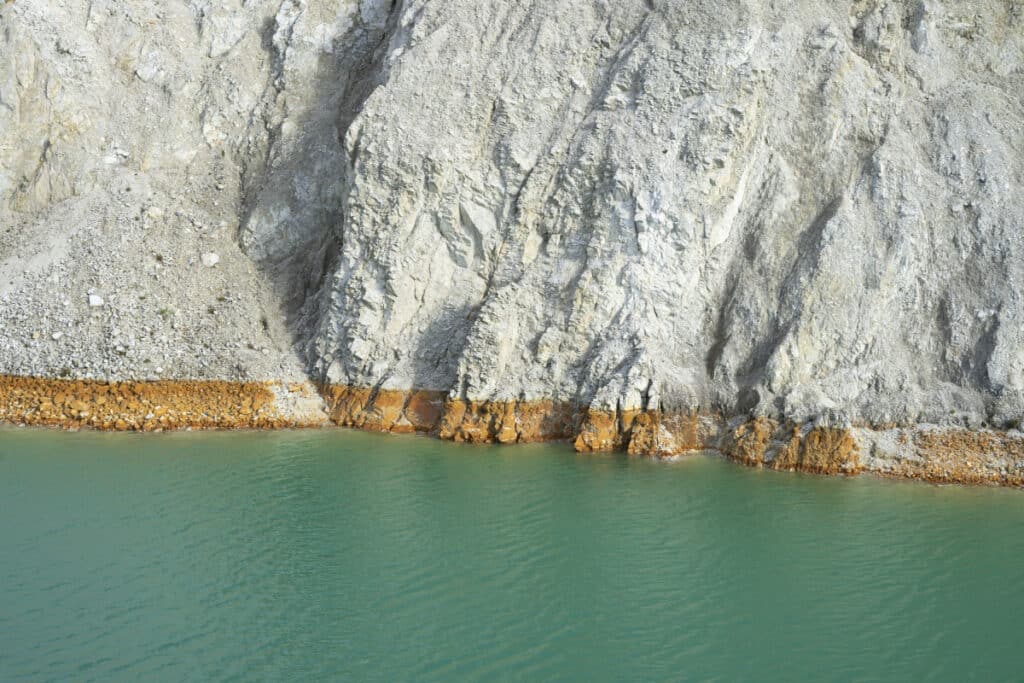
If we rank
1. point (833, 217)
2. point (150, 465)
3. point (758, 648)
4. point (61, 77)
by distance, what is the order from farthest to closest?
1. point (61, 77)
2. point (833, 217)
3. point (150, 465)
4. point (758, 648)

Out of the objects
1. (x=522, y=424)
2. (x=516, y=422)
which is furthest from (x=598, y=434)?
(x=516, y=422)

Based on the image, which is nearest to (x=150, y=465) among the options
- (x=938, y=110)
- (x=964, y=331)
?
(x=964, y=331)

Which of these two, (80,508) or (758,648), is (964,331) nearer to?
(758,648)

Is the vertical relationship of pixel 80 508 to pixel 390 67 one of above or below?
below

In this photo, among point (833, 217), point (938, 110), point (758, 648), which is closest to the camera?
point (758, 648)

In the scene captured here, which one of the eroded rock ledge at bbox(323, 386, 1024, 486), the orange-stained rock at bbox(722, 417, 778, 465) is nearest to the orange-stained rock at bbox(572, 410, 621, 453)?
the eroded rock ledge at bbox(323, 386, 1024, 486)

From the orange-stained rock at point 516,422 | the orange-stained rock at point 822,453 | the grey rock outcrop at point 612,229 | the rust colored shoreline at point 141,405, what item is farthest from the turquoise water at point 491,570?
the grey rock outcrop at point 612,229

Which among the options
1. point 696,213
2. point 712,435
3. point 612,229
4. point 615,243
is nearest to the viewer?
point 712,435

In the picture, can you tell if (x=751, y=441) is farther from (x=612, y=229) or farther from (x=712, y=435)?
(x=612, y=229)
